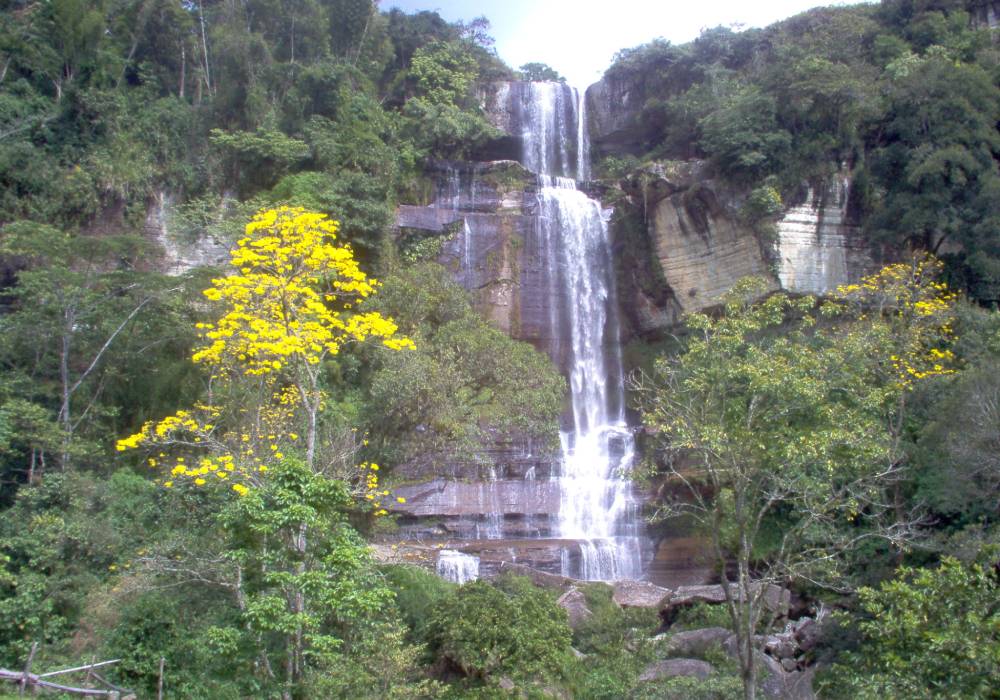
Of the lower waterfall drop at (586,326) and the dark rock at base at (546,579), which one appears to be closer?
the dark rock at base at (546,579)

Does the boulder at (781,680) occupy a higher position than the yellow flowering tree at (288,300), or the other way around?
the yellow flowering tree at (288,300)

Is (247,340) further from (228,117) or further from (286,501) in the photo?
(228,117)

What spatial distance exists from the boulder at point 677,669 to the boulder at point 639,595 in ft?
9.62

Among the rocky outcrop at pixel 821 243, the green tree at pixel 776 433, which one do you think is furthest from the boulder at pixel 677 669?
the rocky outcrop at pixel 821 243

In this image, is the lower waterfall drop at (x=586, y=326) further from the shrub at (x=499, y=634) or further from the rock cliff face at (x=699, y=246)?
the shrub at (x=499, y=634)

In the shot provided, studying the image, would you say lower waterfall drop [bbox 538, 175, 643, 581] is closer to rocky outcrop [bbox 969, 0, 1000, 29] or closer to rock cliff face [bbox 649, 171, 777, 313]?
rock cliff face [bbox 649, 171, 777, 313]

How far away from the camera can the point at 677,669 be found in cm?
1149

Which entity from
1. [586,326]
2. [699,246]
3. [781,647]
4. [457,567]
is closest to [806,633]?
[781,647]

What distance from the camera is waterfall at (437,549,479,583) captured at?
659 inches

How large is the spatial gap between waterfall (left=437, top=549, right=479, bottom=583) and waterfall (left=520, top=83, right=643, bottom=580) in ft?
6.58

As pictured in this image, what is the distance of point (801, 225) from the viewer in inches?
885

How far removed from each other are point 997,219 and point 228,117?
71.0ft

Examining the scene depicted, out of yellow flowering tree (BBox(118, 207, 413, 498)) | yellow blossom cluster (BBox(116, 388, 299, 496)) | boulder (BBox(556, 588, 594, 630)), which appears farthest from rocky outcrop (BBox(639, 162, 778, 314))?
yellow flowering tree (BBox(118, 207, 413, 498))

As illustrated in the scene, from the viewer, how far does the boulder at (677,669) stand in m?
11.2
